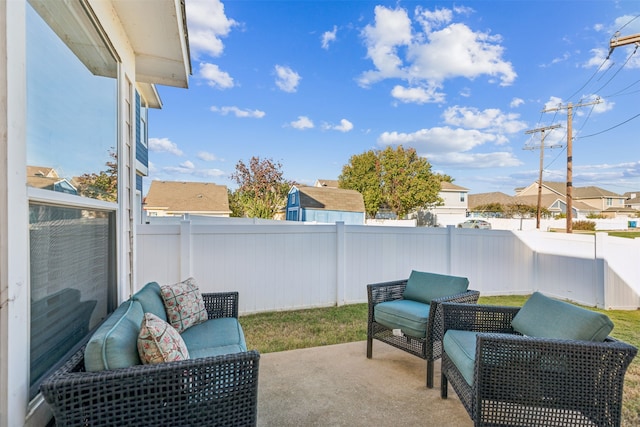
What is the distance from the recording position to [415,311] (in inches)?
120

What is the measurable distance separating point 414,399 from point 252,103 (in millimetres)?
14904

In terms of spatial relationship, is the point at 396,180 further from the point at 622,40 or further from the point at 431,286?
the point at 431,286

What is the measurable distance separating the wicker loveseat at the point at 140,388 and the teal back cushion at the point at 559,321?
6.71 ft

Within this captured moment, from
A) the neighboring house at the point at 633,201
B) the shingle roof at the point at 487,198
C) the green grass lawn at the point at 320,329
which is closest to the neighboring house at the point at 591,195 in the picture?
the shingle roof at the point at 487,198

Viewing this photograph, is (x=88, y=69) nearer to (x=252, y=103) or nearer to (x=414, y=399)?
(x=414, y=399)

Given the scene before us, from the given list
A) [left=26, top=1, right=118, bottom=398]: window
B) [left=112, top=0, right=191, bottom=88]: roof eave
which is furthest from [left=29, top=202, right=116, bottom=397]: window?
[left=112, top=0, right=191, bottom=88]: roof eave

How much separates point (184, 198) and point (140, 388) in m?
22.0

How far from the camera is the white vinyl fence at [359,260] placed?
14.7 feet

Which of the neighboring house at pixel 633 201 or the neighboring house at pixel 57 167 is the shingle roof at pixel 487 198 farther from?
the neighboring house at pixel 57 167

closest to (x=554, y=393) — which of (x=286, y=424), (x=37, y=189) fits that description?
(x=286, y=424)

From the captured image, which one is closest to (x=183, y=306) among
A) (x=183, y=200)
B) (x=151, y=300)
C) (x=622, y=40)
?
(x=151, y=300)

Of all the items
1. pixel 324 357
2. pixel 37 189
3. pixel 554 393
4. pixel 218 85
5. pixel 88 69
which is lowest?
pixel 324 357

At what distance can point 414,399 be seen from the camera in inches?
99.3

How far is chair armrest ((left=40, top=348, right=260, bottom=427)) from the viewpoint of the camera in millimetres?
1324
